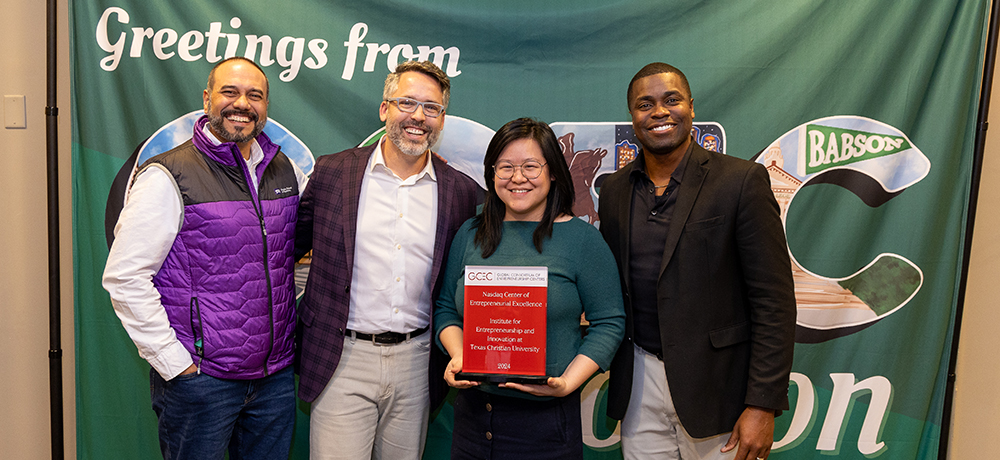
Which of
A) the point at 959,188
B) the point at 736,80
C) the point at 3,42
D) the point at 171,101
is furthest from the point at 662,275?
the point at 3,42

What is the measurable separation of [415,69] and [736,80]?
1520 mm

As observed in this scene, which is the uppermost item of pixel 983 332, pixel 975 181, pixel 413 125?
pixel 413 125

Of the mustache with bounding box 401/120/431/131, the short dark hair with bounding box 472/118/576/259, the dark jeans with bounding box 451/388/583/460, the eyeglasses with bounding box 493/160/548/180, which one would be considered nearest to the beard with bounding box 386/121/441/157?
the mustache with bounding box 401/120/431/131

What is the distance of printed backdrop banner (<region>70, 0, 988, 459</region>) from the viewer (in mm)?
2559

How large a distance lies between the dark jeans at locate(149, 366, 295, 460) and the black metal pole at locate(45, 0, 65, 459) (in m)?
1.11

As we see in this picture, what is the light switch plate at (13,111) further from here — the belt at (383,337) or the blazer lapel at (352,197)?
the belt at (383,337)

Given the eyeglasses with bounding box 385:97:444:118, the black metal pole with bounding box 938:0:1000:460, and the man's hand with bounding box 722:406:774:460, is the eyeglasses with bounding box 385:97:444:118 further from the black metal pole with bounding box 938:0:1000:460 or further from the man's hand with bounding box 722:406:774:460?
the black metal pole with bounding box 938:0:1000:460

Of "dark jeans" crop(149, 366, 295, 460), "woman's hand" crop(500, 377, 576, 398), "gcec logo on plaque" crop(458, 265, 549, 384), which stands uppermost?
"gcec logo on plaque" crop(458, 265, 549, 384)

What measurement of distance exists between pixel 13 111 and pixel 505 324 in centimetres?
265

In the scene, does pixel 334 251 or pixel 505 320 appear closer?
pixel 505 320

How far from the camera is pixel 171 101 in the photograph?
8.48ft

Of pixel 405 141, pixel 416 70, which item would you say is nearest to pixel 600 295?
pixel 405 141

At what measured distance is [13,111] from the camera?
103 inches

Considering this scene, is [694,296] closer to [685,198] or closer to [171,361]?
[685,198]
